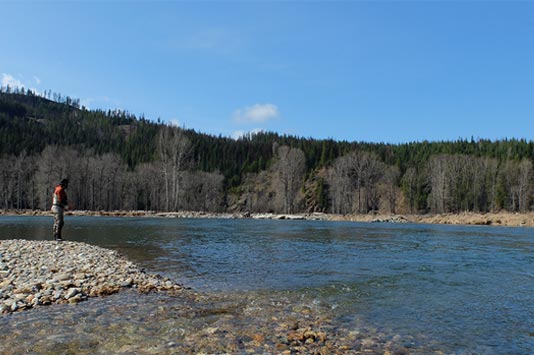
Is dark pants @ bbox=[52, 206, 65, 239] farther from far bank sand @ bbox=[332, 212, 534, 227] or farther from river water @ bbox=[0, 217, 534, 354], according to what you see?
far bank sand @ bbox=[332, 212, 534, 227]

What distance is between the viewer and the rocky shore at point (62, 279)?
9172 millimetres

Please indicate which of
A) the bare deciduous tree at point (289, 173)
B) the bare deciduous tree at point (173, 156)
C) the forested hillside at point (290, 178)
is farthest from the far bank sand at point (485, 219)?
the bare deciduous tree at point (173, 156)

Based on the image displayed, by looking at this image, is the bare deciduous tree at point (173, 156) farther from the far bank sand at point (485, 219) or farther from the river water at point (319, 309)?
the river water at point (319, 309)

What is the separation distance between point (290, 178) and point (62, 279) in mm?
92423

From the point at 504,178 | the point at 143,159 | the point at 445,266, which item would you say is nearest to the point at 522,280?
the point at 445,266

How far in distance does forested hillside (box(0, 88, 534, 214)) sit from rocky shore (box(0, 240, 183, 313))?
260ft

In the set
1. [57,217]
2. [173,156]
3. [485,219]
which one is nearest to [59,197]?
[57,217]

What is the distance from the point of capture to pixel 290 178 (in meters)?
102

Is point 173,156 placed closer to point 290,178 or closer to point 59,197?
point 290,178

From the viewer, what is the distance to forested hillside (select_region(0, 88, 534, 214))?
318 feet

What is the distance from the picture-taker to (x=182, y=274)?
1331 centimetres

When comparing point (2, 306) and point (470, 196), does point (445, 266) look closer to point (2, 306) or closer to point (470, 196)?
point (2, 306)

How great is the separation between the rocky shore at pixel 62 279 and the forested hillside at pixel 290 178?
7933 centimetres

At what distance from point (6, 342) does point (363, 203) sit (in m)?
113
